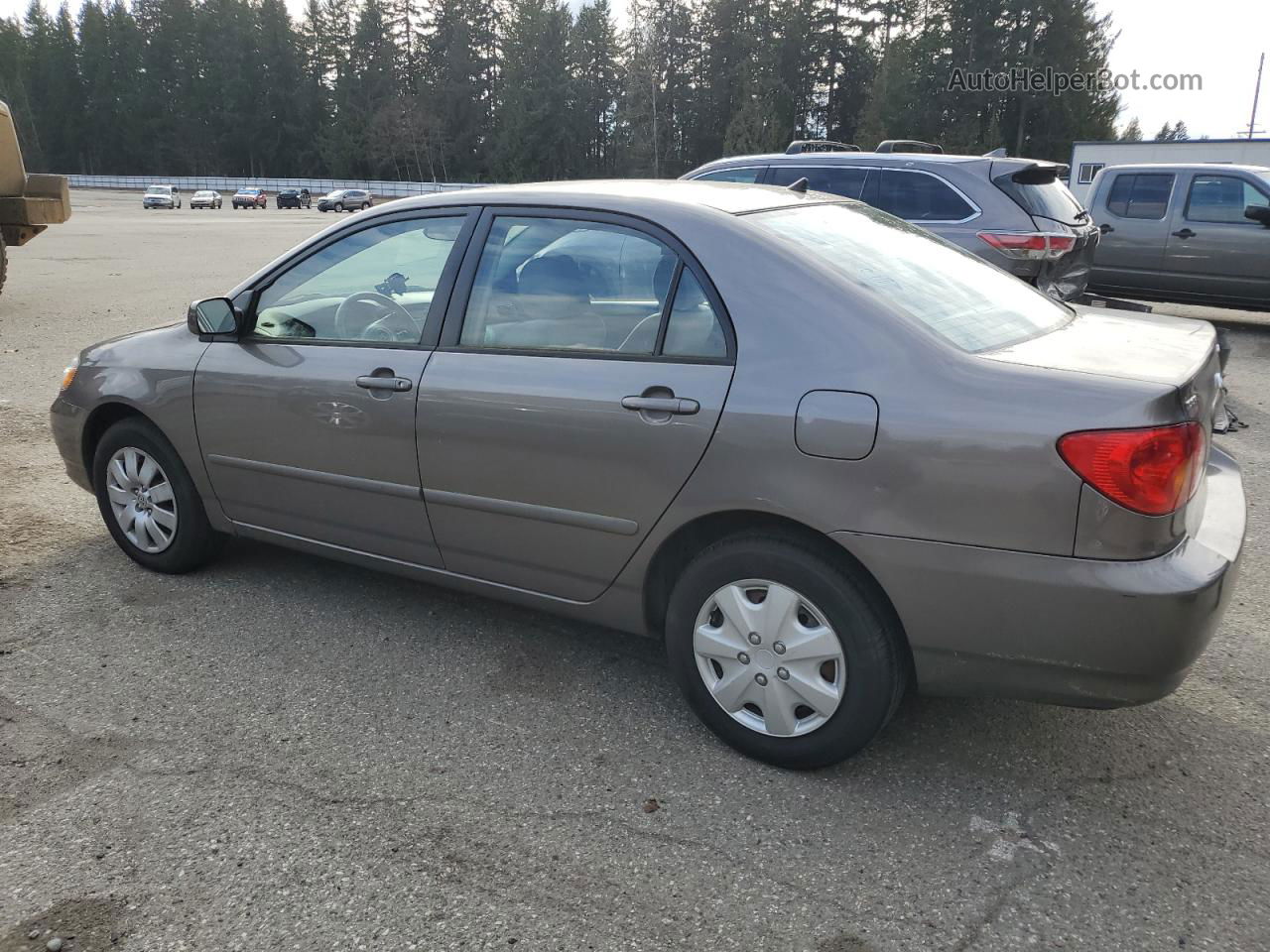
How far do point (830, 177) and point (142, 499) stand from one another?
655cm

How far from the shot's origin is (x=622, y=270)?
3.05 m

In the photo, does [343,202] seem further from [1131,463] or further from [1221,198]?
[1131,463]

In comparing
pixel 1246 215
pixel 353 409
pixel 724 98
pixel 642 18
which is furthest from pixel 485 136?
pixel 353 409

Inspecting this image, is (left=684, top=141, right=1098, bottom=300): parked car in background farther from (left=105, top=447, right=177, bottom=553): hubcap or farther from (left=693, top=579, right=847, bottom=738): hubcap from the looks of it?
(left=693, top=579, right=847, bottom=738): hubcap

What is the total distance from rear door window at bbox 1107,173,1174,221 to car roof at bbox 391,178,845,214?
30.9 feet

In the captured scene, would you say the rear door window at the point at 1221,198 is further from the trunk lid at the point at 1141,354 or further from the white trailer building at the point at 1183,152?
the white trailer building at the point at 1183,152

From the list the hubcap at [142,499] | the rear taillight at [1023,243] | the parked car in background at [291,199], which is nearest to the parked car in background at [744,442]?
the hubcap at [142,499]

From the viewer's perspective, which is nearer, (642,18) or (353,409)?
(353,409)

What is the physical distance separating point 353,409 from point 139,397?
1192mm

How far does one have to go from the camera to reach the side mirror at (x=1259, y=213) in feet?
34.1

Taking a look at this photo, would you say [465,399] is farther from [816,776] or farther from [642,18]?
[642,18]

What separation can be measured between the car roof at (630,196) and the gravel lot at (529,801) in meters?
1.57

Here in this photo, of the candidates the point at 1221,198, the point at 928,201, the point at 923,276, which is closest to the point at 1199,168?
the point at 1221,198

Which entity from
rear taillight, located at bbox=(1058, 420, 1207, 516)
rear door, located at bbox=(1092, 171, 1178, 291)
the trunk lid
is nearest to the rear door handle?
the trunk lid
